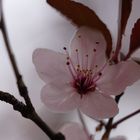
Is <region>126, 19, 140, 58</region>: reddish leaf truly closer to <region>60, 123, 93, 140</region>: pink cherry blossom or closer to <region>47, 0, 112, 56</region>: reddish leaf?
<region>47, 0, 112, 56</region>: reddish leaf

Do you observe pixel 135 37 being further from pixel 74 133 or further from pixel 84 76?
pixel 74 133

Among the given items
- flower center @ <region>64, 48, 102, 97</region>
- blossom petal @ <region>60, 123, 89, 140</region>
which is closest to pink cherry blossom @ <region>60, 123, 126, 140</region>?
blossom petal @ <region>60, 123, 89, 140</region>

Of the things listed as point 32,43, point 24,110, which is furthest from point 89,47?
point 32,43

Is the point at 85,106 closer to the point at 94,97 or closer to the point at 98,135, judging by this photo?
the point at 94,97

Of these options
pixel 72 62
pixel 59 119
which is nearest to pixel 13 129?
pixel 59 119

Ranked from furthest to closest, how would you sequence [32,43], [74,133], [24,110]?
[32,43]
[74,133]
[24,110]

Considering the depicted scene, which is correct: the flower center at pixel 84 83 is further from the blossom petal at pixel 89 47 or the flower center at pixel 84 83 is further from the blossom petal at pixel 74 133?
the blossom petal at pixel 74 133
